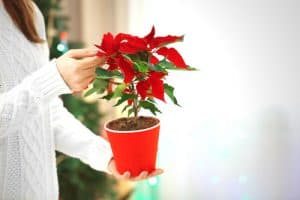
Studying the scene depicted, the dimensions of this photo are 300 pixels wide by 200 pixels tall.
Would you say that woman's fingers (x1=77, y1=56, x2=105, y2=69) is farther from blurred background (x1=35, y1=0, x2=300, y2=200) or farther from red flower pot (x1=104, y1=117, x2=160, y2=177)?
blurred background (x1=35, y1=0, x2=300, y2=200)

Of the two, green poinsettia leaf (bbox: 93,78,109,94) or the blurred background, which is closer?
green poinsettia leaf (bbox: 93,78,109,94)

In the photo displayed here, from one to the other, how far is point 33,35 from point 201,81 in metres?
0.96

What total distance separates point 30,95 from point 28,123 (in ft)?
0.49

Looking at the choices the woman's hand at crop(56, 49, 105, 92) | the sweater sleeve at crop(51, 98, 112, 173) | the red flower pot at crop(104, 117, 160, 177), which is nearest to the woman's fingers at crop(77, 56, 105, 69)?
the woman's hand at crop(56, 49, 105, 92)

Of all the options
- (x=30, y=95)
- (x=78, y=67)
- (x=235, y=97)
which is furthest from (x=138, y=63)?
(x=235, y=97)

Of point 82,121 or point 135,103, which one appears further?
point 82,121

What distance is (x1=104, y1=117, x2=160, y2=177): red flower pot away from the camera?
78 cm

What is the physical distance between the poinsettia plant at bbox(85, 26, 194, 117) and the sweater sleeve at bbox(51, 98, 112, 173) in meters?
0.25

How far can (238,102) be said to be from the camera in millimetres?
1710

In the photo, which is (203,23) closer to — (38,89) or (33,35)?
(33,35)

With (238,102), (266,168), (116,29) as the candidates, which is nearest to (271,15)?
(238,102)

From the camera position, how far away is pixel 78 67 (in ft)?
2.44

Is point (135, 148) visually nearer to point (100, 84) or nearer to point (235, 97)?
point (100, 84)

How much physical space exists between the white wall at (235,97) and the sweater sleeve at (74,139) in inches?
32.6
